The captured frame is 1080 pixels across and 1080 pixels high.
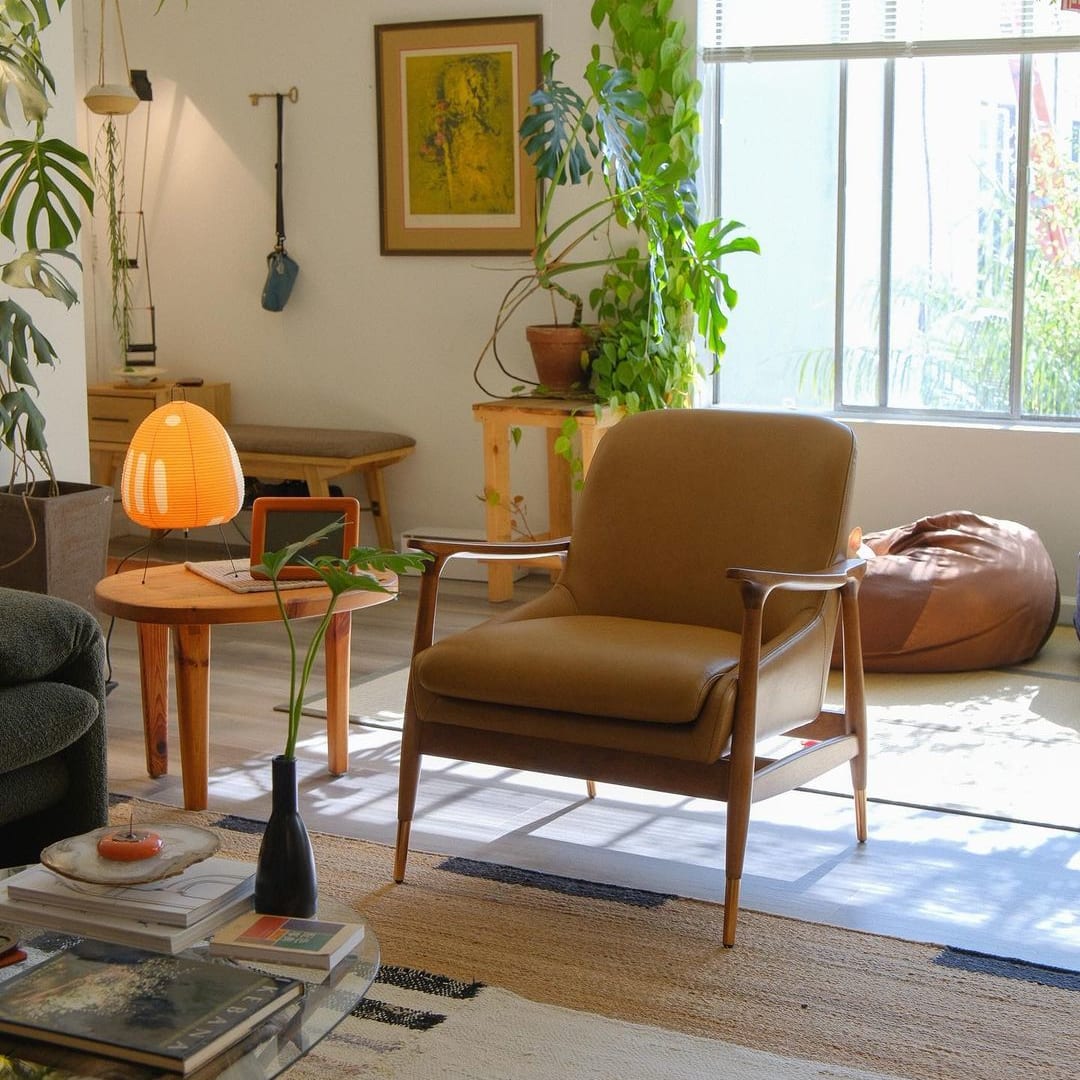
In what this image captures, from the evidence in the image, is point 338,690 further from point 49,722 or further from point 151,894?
point 151,894

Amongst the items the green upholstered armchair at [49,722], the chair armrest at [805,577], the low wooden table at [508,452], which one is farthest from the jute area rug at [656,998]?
the low wooden table at [508,452]

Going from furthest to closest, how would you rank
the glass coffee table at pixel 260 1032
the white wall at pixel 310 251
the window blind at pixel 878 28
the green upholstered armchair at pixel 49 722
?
1. the white wall at pixel 310 251
2. the window blind at pixel 878 28
3. the green upholstered armchair at pixel 49 722
4. the glass coffee table at pixel 260 1032

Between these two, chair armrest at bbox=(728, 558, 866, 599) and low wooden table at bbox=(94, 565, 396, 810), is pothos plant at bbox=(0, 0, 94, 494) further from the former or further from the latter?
chair armrest at bbox=(728, 558, 866, 599)

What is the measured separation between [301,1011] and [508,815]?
1724mm

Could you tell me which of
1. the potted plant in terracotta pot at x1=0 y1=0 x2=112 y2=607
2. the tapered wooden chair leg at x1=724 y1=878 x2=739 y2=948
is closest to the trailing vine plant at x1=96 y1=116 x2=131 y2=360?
the potted plant in terracotta pot at x1=0 y1=0 x2=112 y2=607

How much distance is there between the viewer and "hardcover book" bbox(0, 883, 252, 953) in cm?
195

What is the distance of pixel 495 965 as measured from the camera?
270cm

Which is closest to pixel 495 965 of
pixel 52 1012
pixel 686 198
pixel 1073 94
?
pixel 52 1012

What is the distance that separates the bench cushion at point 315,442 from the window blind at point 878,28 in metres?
1.96

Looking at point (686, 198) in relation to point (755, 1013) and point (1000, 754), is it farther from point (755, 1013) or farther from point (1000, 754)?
point (755, 1013)

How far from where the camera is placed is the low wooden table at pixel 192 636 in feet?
10.9

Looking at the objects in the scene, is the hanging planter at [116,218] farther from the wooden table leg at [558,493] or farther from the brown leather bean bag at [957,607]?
the brown leather bean bag at [957,607]

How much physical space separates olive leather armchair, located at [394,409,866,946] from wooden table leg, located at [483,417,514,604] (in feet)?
7.70

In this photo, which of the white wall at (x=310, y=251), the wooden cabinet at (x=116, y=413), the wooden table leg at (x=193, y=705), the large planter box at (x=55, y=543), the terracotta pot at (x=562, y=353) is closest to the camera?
the wooden table leg at (x=193, y=705)
